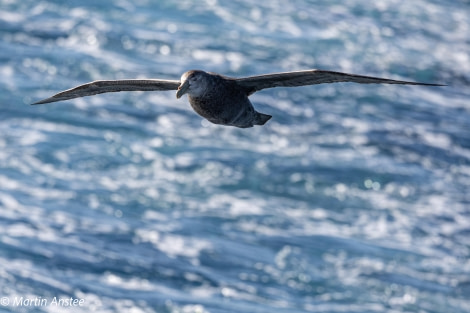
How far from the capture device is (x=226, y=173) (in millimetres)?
23094

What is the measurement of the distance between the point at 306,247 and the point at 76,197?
5.18m

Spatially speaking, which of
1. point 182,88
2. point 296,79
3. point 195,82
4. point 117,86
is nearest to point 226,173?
point 117,86

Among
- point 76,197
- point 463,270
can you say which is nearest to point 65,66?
point 76,197

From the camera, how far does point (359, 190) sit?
23.2 m

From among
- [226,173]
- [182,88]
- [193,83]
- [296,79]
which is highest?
[226,173]

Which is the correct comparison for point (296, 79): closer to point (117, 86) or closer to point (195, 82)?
point (195, 82)

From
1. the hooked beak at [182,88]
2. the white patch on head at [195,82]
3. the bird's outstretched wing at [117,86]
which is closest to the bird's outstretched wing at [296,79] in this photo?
the white patch on head at [195,82]

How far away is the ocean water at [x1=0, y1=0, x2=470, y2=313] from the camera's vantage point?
64.4ft

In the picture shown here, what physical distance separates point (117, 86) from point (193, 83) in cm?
129

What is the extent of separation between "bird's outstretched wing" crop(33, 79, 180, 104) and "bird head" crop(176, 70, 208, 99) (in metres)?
0.45

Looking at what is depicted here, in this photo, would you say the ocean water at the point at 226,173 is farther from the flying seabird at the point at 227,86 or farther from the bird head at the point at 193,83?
the bird head at the point at 193,83

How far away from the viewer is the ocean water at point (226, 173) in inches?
773

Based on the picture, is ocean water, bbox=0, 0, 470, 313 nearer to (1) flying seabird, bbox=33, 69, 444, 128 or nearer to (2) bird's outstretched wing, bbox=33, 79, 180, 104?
(2) bird's outstretched wing, bbox=33, 79, 180, 104

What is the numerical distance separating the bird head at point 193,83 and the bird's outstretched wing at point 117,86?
17.8 inches
